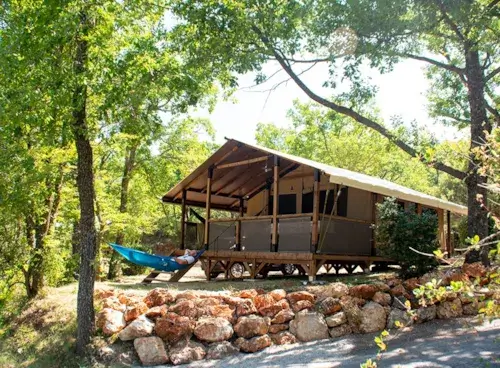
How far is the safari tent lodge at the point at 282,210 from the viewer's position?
32.7ft

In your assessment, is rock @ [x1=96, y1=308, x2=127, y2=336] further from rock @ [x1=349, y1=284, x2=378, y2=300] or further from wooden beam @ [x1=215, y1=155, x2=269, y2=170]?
wooden beam @ [x1=215, y1=155, x2=269, y2=170]

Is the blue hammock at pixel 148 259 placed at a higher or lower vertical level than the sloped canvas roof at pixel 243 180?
lower

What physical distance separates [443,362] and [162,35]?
6557mm

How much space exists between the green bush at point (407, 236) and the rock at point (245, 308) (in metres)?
2.48

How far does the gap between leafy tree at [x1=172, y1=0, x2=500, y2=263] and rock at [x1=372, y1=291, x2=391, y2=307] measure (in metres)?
2.37

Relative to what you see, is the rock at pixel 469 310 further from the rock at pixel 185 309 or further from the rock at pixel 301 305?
the rock at pixel 185 309

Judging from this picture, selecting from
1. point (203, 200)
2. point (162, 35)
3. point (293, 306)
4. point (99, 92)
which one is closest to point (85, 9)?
point (99, 92)

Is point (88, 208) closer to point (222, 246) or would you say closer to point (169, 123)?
point (222, 246)

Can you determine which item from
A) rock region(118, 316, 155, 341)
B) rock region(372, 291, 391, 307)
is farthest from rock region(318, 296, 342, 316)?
rock region(118, 316, 155, 341)

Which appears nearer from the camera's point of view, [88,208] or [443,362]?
[443,362]

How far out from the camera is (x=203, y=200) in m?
14.3

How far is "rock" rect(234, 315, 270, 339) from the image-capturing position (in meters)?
7.24

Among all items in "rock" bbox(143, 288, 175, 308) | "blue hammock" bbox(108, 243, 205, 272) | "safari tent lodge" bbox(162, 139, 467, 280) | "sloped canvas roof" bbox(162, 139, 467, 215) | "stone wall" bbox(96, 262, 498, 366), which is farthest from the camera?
"sloped canvas roof" bbox(162, 139, 467, 215)

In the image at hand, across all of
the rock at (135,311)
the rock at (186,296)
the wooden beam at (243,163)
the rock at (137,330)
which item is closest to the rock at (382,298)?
the rock at (186,296)
